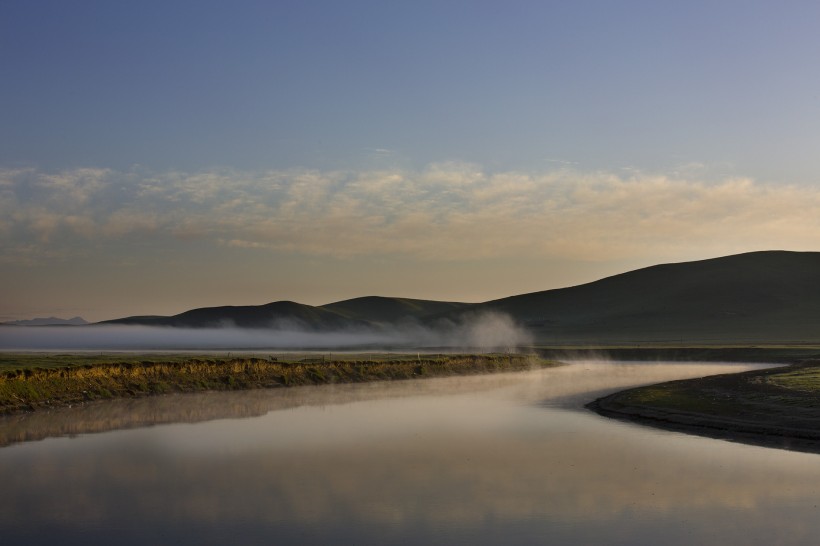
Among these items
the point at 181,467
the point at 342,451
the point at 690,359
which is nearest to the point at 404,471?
the point at 342,451

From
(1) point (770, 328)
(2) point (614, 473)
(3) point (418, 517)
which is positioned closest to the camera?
(3) point (418, 517)

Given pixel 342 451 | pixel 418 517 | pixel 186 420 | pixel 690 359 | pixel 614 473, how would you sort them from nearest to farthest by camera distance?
pixel 418 517
pixel 614 473
pixel 342 451
pixel 186 420
pixel 690 359

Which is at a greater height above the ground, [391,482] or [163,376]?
[163,376]

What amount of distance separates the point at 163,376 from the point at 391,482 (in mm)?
35950

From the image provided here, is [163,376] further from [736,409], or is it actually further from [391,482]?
[391,482]

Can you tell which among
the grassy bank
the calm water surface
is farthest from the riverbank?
the grassy bank

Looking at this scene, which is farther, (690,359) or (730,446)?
(690,359)

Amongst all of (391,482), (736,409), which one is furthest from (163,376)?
(391,482)

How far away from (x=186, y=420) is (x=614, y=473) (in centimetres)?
2252

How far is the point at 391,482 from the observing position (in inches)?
923

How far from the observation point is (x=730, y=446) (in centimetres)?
3016

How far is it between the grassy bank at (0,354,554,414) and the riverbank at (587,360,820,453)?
84.3 feet

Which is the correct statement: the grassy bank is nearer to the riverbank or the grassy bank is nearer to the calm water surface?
the calm water surface

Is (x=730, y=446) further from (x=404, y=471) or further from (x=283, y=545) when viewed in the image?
(x=283, y=545)
